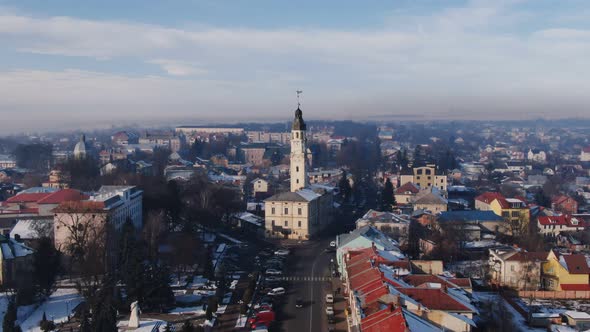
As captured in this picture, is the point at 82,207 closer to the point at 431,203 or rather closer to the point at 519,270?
the point at 519,270

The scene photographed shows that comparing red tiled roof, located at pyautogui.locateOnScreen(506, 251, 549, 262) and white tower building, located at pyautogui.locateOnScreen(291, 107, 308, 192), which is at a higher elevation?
white tower building, located at pyautogui.locateOnScreen(291, 107, 308, 192)

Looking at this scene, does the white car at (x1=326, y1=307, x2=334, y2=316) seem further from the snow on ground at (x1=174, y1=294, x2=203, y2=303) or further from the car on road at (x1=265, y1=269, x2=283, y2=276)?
the car on road at (x1=265, y1=269, x2=283, y2=276)

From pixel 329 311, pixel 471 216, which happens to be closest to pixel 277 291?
pixel 329 311

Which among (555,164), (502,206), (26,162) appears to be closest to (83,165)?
(26,162)

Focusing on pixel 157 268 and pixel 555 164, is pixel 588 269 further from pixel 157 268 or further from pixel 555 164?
pixel 555 164

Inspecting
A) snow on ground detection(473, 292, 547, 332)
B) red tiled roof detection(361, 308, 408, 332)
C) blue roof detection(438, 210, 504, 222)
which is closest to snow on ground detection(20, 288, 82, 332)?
red tiled roof detection(361, 308, 408, 332)

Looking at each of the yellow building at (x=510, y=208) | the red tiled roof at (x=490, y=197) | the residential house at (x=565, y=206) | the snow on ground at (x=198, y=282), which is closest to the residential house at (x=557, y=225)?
the yellow building at (x=510, y=208)
